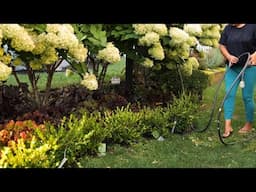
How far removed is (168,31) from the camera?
197 inches

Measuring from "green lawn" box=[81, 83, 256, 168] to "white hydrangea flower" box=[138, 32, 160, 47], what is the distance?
3.42ft

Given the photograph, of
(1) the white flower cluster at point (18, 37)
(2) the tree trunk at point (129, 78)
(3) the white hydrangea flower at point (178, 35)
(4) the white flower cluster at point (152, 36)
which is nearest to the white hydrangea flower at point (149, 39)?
(4) the white flower cluster at point (152, 36)

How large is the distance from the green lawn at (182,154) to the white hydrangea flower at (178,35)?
41.5 inches

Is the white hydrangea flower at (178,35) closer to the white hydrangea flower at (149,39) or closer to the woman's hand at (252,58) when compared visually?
the white hydrangea flower at (149,39)

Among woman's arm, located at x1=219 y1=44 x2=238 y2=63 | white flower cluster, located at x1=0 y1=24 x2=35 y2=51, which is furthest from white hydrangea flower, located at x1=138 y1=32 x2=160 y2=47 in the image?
white flower cluster, located at x1=0 y1=24 x2=35 y2=51

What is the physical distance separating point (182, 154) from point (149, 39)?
1271 millimetres

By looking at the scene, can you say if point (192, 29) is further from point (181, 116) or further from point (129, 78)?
point (129, 78)

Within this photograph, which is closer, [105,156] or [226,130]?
[105,156]

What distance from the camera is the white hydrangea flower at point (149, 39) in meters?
4.67
